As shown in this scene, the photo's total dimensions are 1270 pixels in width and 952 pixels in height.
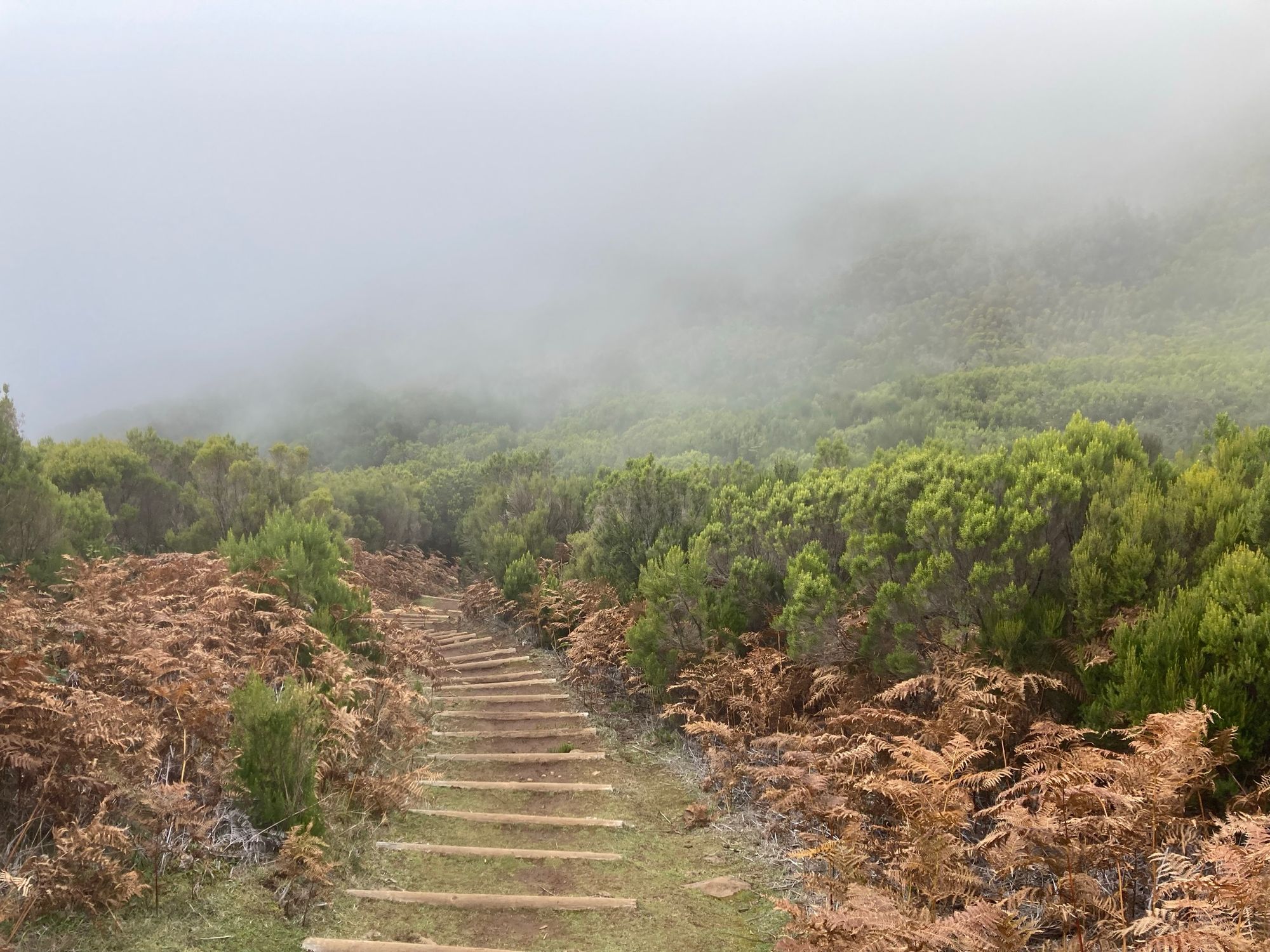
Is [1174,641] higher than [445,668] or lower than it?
higher

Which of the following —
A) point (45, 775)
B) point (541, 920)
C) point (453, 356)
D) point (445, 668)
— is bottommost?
point (445, 668)

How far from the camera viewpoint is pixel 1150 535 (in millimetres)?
4773

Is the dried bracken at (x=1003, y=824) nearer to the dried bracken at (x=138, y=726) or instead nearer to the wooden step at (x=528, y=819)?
the wooden step at (x=528, y=819)

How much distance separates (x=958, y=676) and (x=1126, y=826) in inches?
71.4

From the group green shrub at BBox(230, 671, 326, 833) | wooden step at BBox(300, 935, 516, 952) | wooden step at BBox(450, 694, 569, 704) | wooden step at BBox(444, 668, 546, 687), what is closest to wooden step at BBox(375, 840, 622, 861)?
green shrub at BBox(230, 671, 326, 833)

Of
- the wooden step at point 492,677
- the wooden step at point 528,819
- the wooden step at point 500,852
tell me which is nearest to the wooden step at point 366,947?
the wooden step at point 500,852

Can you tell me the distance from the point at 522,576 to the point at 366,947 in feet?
34.8

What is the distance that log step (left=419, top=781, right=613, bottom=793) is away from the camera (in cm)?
665

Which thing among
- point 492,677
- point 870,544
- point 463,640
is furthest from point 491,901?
point 463,640

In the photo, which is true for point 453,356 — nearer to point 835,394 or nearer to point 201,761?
point 835,394

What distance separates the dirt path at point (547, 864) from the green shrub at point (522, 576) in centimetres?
604

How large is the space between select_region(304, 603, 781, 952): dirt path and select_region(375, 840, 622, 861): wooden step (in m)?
0.01

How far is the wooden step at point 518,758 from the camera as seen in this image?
7445 millimetres

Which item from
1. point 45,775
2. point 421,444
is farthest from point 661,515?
point 421,444
